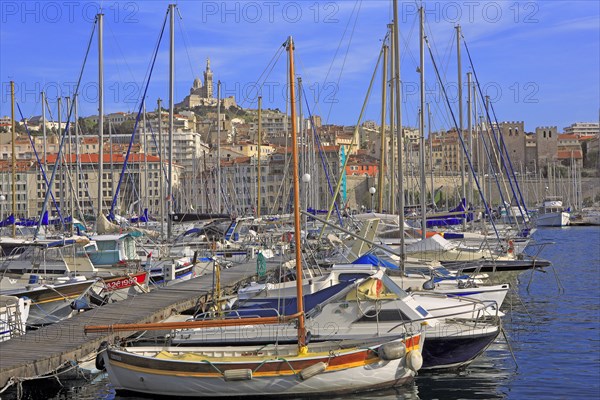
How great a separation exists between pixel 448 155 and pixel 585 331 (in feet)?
387

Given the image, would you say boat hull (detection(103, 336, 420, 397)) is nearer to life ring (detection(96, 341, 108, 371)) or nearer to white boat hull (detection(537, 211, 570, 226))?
life ring (detection(96, 341, 108, 371))

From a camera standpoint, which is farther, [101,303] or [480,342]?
[101,303]

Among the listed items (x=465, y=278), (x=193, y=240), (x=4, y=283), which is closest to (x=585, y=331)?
(x=465, y=278)

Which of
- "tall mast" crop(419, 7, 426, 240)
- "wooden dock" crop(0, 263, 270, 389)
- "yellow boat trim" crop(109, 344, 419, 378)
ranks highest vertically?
"tall mast" crop(419, 7, 426, 240)

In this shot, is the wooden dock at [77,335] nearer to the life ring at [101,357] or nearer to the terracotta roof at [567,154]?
the life ring at [101,357]

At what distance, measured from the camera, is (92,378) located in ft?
46.9

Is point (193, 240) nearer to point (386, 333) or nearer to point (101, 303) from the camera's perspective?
point (101, 303)

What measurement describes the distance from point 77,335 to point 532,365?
8.05m

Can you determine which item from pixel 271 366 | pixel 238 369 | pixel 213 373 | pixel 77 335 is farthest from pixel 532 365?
pixel 77 335

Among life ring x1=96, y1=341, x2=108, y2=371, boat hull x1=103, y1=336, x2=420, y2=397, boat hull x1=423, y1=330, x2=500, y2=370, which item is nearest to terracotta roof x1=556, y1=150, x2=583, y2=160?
boat hull x1=423, y1=330, x2=500, y2=370

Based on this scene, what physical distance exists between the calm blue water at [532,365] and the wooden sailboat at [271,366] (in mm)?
420

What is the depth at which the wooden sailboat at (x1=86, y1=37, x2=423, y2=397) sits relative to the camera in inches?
475

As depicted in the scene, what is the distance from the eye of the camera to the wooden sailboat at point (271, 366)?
475 inches

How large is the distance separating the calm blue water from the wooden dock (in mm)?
790
